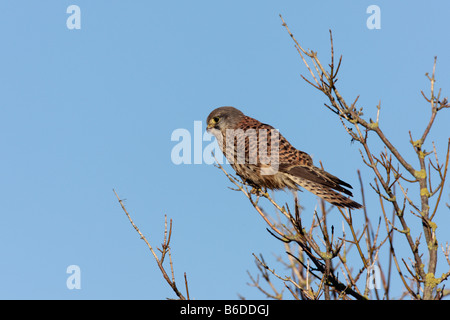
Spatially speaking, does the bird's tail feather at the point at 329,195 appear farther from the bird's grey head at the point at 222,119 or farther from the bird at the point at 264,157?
the bird's grey head at the point at 222,119

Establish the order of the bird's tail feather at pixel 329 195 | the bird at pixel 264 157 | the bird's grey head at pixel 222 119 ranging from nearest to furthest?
the bird's tail feather at pixel 329 195
the bird at pixel 264 157
the bird's grey head at pixel 222 119

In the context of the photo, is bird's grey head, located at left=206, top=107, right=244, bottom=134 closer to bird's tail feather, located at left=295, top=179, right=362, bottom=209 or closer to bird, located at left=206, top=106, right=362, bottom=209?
bird, located at left=206, top=106, right=362, bottom=209

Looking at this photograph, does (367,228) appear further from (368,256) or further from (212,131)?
(212,131)

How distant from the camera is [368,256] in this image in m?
4.33

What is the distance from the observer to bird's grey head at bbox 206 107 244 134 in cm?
815

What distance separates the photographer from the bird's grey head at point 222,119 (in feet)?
26.7

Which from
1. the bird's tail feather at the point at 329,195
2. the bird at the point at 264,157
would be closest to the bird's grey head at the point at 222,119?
the bird at the point at 264,157

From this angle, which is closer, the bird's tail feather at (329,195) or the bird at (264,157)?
the bird's tail feather at (329,195)

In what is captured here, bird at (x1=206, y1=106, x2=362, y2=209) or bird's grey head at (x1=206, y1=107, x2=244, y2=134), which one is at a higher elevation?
bird's grey head at (x1=206, y1=107, x2=244, y2=134)

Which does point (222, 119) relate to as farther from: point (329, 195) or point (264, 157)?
point (329, 195)

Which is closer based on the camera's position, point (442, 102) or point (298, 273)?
point (442, 102)

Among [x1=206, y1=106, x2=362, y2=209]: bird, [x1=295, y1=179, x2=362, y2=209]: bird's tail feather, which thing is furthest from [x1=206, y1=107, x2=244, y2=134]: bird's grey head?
[x1=295, y1=179, x2=362, y2=209]: bird's tail feather
